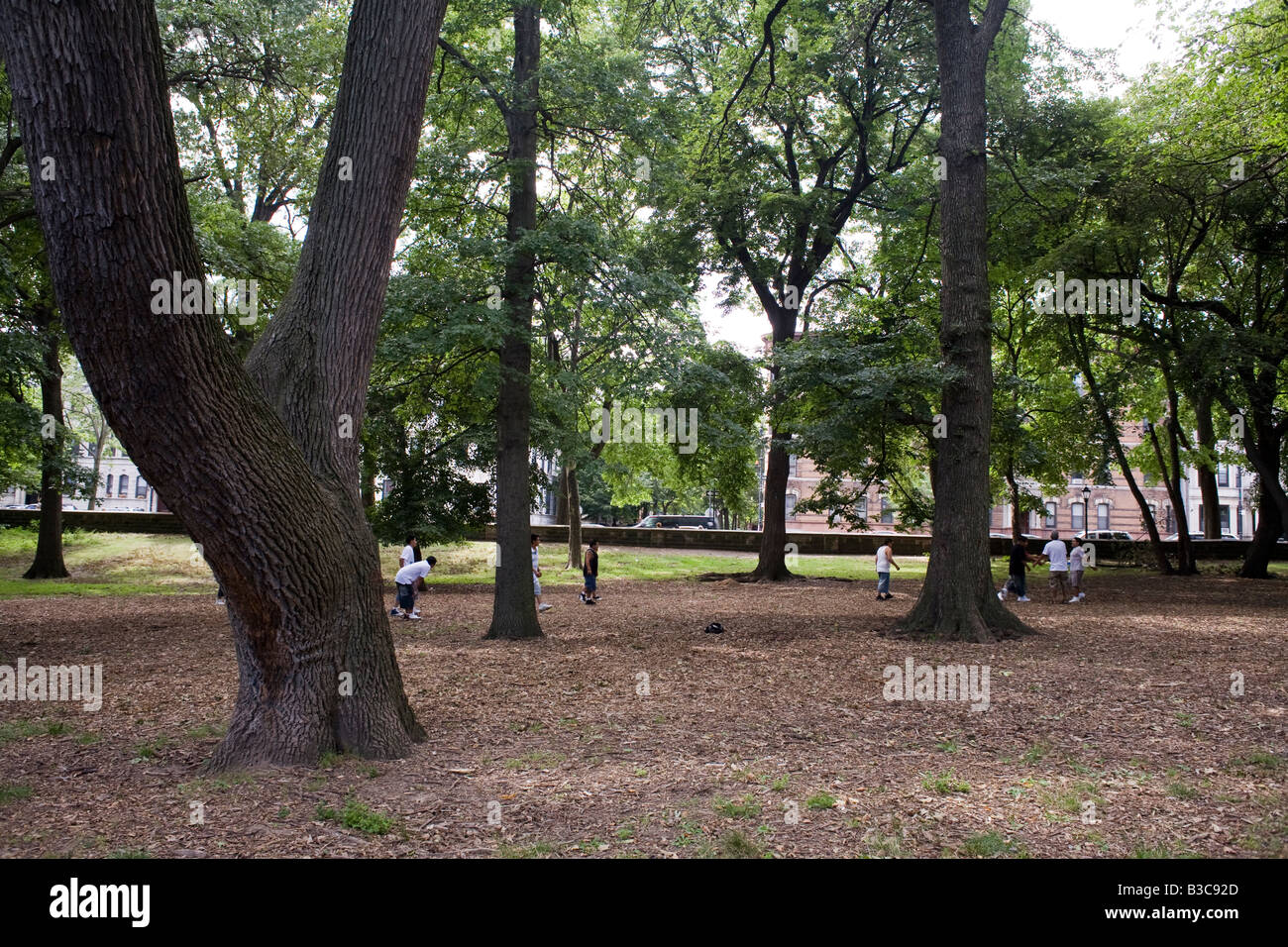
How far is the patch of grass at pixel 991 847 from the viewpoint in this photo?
4719 mm

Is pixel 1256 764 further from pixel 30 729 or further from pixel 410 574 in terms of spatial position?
pixel 410 574

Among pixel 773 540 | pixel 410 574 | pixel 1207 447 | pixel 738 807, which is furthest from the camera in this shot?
pixel 1207 447

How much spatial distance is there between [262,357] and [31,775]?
10.9 feet

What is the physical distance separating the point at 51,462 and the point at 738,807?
16.8 metres

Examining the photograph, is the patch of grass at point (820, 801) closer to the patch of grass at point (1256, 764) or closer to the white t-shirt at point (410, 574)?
the patch of grass at point (1256, 764)

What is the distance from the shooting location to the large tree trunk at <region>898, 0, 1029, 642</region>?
12969mm

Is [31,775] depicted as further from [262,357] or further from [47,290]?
[47,290]

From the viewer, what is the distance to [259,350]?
21.0ft

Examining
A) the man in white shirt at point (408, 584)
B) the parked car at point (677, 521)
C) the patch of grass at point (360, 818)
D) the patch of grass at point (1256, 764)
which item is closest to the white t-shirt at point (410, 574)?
the man in white shirt at point (408, 584)

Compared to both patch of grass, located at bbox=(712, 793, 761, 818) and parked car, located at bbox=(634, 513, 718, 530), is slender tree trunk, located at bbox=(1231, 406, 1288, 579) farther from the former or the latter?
parked car, located at bbox=(634, 513, 718, 530)

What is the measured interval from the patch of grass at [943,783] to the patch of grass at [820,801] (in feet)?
2.31

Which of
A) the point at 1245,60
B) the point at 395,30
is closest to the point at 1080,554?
the point at 1245,60

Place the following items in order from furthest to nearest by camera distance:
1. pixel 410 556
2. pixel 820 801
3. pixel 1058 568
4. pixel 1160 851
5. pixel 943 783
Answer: pixel 1058 568, pixel 410 556, pixel 943 783, pixel 820 801, pixel 1160 851

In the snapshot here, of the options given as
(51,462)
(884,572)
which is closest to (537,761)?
(51,462)
